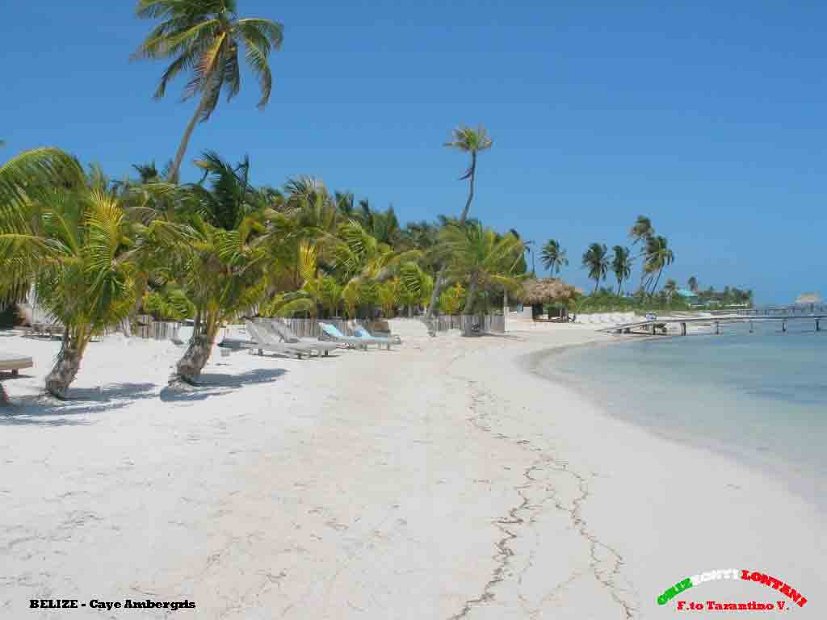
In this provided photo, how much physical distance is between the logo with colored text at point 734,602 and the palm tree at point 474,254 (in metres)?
28.7

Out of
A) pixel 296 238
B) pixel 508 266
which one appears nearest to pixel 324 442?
pixel 296 238

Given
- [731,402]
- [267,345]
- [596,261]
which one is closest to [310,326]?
[267,345]

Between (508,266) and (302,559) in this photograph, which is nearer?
(302,559)

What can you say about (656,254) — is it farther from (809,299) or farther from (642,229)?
→ (809,299)

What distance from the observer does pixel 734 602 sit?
3.47 meters

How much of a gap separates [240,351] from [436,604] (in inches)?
551

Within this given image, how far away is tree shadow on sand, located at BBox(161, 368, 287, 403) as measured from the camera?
9.09m

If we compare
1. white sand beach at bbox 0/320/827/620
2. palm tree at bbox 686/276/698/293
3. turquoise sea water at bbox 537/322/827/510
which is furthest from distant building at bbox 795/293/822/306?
white sand beach at bbox 0/320/827/620

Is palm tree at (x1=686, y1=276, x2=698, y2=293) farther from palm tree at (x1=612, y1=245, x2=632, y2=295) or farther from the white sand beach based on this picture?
the white sand beach

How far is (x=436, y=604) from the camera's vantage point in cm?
328

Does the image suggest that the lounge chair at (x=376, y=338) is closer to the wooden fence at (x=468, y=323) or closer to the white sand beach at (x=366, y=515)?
the wooden fence at (x=468, y=323)

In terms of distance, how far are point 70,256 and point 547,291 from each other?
40969 millimetres

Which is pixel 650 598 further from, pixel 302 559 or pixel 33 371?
pixel 33 371

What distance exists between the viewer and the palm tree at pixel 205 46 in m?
19.7
